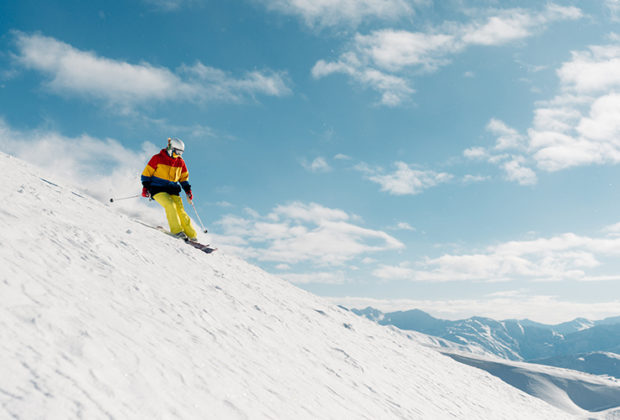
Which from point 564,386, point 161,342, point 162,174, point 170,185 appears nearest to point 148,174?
point 162,174

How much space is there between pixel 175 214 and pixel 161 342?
7.52m

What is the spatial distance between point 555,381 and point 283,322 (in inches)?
4023

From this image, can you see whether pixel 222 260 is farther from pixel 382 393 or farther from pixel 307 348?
pixel 382 393

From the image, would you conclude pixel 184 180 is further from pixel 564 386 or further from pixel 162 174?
pixel 564 386

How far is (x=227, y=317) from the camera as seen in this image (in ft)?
22.7

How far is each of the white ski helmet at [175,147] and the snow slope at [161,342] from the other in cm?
250

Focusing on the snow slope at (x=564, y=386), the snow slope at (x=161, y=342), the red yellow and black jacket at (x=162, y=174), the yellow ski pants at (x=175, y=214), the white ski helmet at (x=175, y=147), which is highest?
the white ski helmet at (x=175, y=147)

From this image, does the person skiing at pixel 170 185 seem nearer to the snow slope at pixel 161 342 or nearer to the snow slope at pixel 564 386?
the snow slope at pixel 161 342

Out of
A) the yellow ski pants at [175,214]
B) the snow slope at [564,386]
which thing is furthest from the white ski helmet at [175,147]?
the snow slope at [564,386]

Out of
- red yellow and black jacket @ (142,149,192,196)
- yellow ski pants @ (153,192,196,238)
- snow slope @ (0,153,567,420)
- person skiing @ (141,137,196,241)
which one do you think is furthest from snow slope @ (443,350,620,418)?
red yellow and black jacket @ (142,149,192,196)

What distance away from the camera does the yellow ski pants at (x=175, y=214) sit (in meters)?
11.6

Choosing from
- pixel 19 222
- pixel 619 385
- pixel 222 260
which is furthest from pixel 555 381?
pixel 19 222

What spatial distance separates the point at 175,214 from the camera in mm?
11695

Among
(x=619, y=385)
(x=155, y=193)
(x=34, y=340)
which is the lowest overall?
(x=619, y=385)
